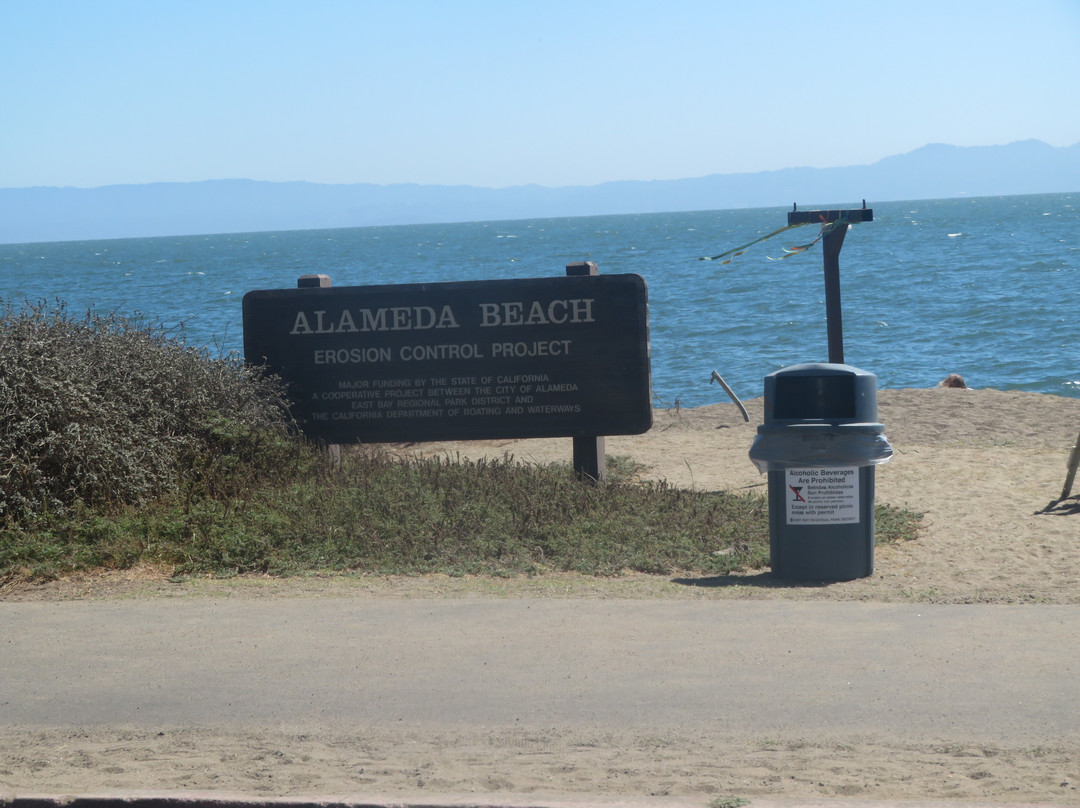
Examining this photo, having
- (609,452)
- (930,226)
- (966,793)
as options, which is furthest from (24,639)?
(930,226)

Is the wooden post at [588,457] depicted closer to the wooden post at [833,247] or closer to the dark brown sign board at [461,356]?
the dark brown sign board at [461,356]

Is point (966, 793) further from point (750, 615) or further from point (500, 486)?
point (500, 486)

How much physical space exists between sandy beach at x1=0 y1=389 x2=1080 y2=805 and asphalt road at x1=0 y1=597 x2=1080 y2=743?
0.14 m

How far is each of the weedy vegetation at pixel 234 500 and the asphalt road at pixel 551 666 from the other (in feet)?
2.92

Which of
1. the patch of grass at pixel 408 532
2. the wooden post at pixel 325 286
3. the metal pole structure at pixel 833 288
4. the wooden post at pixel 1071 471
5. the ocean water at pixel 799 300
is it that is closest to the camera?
the patch of grass at pixel 408 532

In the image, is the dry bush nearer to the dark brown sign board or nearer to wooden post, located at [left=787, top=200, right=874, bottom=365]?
the dark brown sign board

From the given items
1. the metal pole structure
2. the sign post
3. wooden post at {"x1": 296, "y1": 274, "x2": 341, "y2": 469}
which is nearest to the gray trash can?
the sign post

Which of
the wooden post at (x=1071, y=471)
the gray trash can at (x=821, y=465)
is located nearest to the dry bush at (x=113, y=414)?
the gray trash can at (x=821, y=465)

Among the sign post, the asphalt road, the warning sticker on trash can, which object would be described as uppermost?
the sign post

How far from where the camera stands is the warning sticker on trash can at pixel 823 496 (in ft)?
20.7

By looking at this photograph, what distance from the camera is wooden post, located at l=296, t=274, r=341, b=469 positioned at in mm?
9262

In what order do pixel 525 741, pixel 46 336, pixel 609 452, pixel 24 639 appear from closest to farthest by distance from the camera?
pixel 525 741
pixel 24 639
pixel 46 336
pixel 609 452

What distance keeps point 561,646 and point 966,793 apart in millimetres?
2042

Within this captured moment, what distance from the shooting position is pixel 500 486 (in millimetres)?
8609
